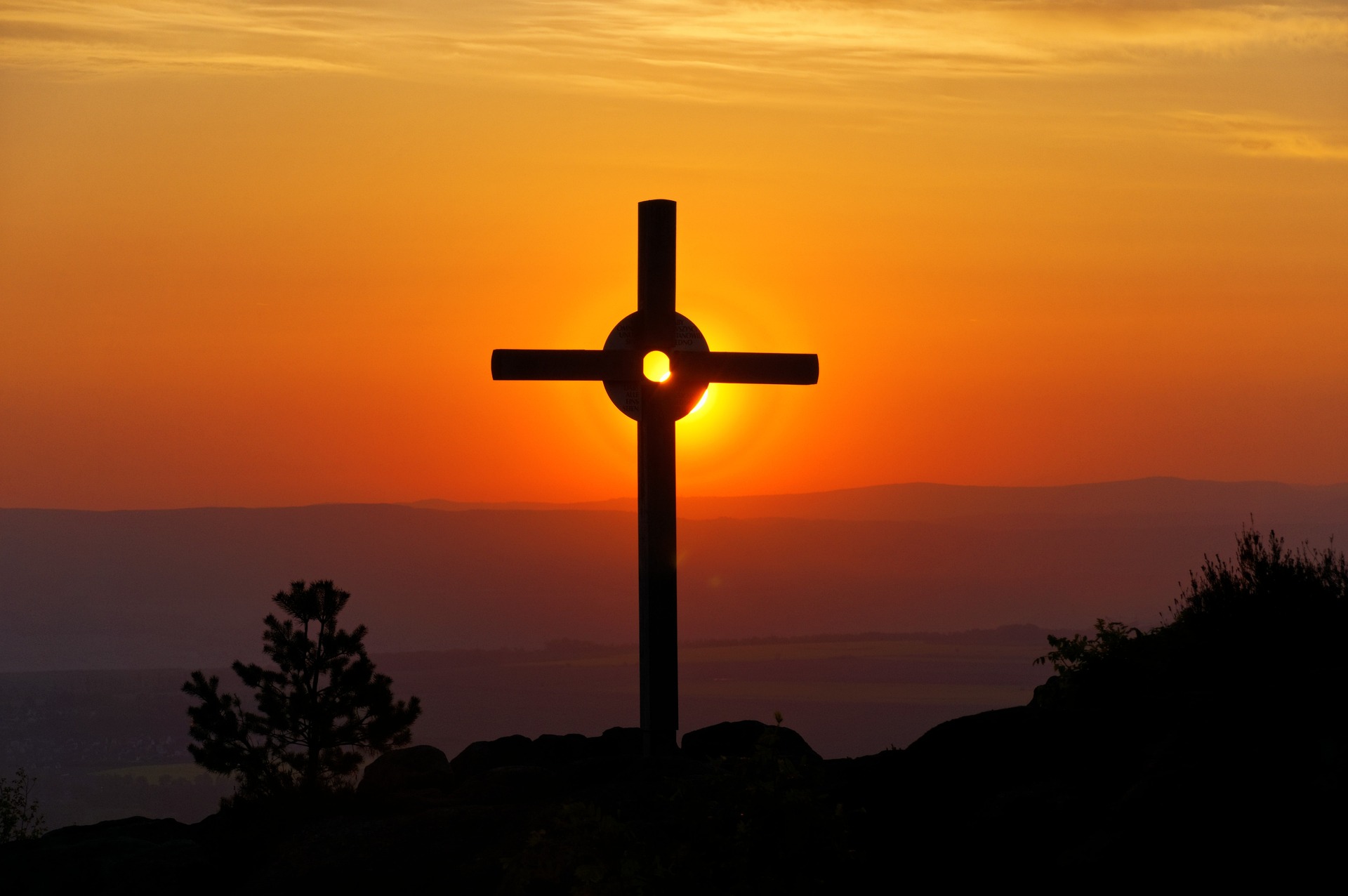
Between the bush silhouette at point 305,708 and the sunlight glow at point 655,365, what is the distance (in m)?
5.36

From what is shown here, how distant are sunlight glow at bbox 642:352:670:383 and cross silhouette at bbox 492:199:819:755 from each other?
0.03 feet

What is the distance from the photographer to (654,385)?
1697cm

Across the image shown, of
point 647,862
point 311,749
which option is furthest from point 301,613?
point 647,862

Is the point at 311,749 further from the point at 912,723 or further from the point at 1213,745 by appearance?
the point at 912,723

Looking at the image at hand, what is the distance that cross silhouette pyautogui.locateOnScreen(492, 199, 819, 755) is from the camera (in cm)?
1675

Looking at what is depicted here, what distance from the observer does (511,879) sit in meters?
12.3

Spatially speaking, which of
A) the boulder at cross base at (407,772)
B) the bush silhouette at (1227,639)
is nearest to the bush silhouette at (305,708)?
the boulder at cross base at (407,772)

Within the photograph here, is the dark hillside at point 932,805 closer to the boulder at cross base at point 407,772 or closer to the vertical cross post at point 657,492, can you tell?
the boulder at cross base at point 407,772

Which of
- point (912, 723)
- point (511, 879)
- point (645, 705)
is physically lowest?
point (511, 879)

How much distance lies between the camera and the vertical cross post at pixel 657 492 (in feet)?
55.3

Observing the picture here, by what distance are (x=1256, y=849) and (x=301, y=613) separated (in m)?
12.7

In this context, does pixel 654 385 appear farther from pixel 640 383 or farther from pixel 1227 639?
pixel 1227 639

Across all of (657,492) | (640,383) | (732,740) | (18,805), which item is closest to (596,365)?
(640,383)

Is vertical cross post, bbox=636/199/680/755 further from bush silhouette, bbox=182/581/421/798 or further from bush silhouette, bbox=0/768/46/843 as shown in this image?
bush silhouette, bbox=0/768/46/843
